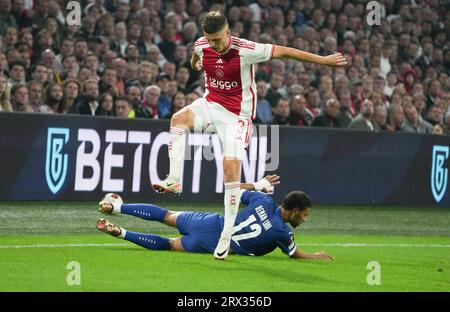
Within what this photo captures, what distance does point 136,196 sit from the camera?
14516 mm

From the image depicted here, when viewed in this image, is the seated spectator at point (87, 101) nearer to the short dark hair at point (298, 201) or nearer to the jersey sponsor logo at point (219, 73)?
the jersey sponsor logo at point (219, 73)

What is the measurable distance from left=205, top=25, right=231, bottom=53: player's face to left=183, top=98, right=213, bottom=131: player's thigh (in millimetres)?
634

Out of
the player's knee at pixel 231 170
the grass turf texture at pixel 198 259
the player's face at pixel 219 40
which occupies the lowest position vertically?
the grass turf texture at pixel 198 259

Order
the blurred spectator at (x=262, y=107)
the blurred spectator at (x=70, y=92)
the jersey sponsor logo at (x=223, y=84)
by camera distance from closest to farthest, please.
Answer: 1. the jersey sponsor logo at (x=223, y=84)
2. the blurred spectator at (x=70, y=92)
3. the blurred spectator at (x=262, y=107)

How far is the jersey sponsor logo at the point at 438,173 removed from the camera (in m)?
17.2

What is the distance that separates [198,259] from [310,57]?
2.22m

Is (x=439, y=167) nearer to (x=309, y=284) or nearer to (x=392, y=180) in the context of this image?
(x=392, y=180)

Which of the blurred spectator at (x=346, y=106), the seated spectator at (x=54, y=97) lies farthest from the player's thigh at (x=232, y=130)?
the blurred spectator at (x=346, y=106)

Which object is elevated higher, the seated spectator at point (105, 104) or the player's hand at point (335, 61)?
the player's hand at point (335, 61)

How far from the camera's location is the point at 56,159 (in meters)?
13.8

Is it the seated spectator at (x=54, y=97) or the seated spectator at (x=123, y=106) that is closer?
the seated spectator at (x=54, y=97)

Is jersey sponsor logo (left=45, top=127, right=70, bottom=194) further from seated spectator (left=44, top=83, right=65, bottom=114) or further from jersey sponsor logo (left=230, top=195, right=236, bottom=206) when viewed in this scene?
jersey sponsor logo (left=230, top=195, right=236, bottom=206)

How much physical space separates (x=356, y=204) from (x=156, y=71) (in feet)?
13.3

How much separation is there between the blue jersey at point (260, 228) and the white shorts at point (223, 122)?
563mm
